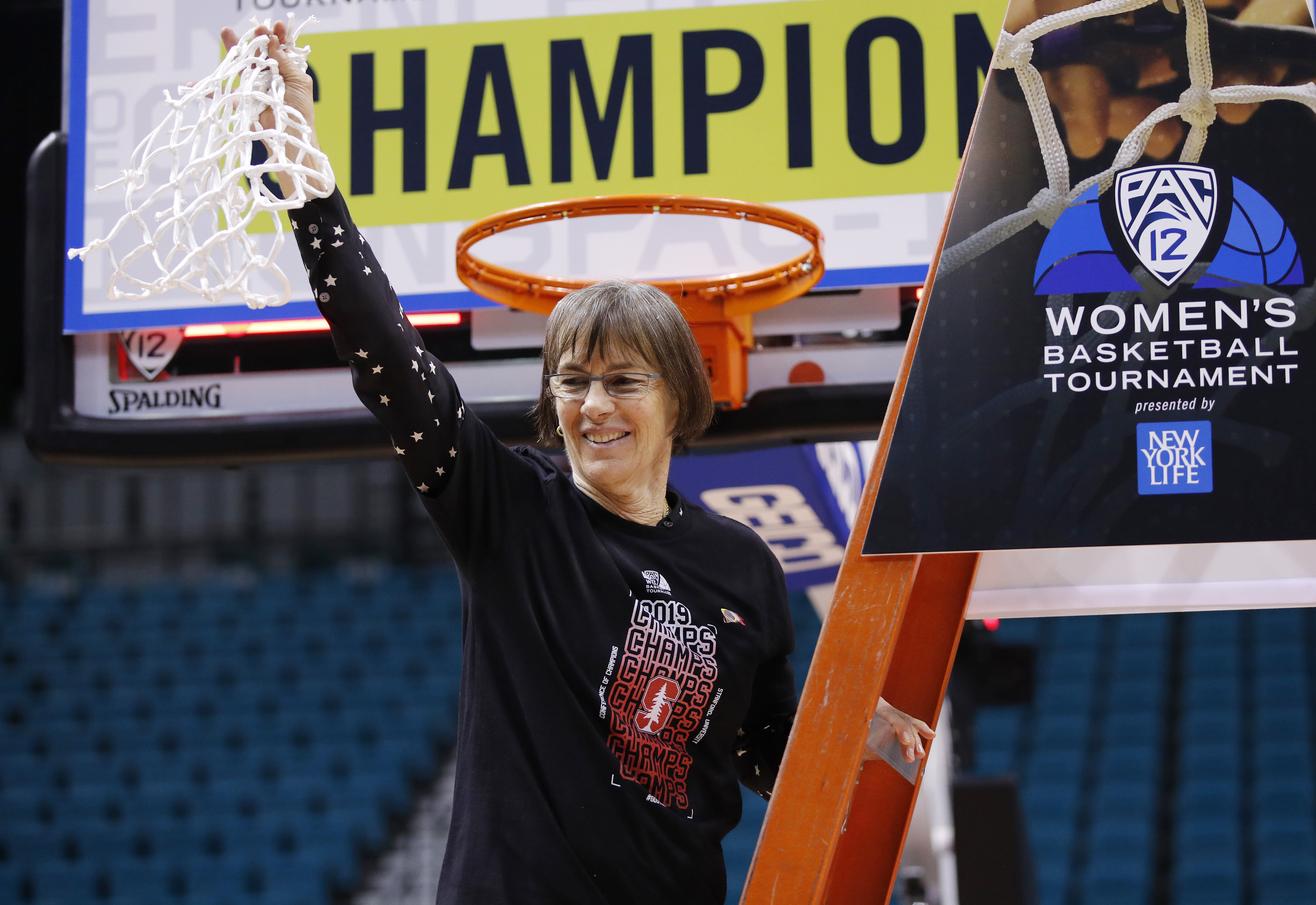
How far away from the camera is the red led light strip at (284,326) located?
9.19ft

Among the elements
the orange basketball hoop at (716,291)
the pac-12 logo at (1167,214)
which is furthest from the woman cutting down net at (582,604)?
the orange basketball hoop at (716,291)

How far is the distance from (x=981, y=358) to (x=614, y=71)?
1462 millimetres

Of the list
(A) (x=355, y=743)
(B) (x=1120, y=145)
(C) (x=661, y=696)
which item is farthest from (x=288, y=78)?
(A) (x=355, y=743)

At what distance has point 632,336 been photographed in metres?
1.65

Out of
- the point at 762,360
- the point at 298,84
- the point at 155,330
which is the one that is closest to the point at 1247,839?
the point at 762,360

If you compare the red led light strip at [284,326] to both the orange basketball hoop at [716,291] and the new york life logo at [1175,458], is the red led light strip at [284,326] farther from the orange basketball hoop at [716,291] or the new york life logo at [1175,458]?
the new york life logo at [1175,458]

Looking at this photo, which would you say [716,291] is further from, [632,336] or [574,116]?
[632,336]

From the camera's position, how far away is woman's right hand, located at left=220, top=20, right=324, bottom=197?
1556 millimetres

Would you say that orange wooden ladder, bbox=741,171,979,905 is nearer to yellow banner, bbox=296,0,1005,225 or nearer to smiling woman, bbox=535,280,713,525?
smiling woman, bbox=535,280,713,525

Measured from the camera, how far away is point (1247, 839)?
7.68 m

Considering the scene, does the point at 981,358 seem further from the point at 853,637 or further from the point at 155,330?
the point at 155,330

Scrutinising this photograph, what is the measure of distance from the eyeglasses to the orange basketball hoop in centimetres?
86

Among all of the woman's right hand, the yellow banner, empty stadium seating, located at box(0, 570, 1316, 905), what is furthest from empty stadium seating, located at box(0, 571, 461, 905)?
the woman's right hand

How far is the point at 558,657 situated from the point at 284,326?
147 cm
